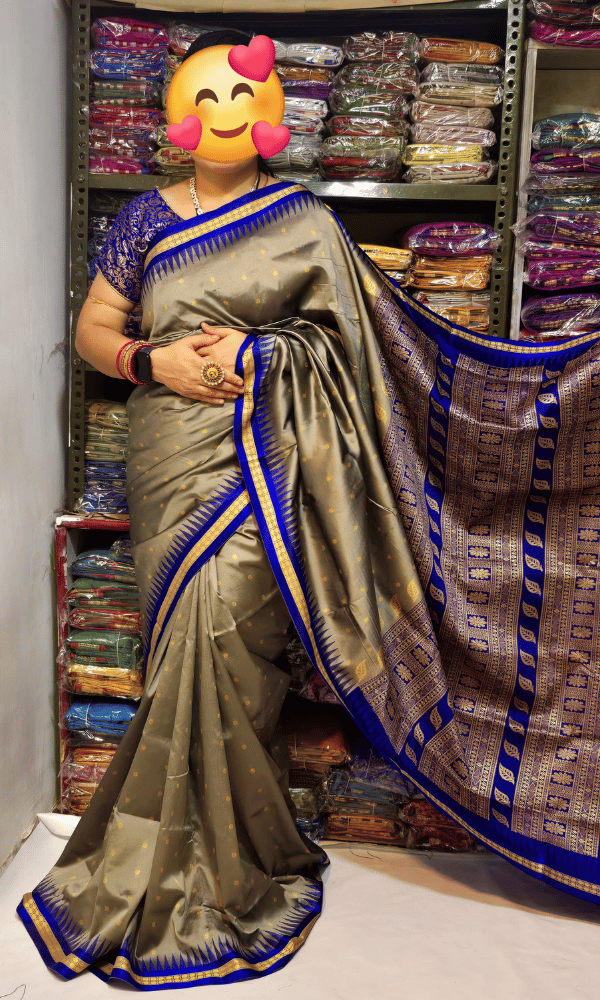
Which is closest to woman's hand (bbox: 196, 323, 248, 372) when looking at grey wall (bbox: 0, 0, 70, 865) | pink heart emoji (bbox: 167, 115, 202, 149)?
pink heart emoji (bbox: 167, 115, 202, 149)

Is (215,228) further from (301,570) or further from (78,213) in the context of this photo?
(301,570)

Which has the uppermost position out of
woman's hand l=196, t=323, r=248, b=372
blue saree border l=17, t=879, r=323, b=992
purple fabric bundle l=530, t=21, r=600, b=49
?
purple fabric bundle l=530, t=21, r=600, b=49

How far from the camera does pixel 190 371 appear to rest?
60.1 inches

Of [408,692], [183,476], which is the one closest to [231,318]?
[183,476]

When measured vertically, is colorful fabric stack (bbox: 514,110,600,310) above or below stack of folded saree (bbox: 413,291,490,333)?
above

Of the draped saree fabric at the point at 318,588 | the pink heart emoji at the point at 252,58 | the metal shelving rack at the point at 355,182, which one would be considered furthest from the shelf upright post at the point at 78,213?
the pink heart emoji at the point at 252,58

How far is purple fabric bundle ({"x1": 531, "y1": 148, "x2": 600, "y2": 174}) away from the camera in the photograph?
1801mm

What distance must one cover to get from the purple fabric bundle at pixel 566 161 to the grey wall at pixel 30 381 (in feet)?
3.74

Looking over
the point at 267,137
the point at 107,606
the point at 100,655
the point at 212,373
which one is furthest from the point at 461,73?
the point at 100,655

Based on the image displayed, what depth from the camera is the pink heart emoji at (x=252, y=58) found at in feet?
4.76

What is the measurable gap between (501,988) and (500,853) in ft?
0.91

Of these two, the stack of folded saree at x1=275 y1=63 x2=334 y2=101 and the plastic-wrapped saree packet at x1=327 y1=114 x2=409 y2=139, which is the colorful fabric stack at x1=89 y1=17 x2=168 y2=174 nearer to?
the stack of folded saree at x1=275 y1=63 x2=334 y2=101

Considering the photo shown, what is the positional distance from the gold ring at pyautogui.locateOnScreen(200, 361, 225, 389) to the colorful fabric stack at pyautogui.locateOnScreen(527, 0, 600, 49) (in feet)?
3.62

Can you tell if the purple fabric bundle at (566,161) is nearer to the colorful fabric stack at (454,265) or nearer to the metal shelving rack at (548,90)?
the metal shelving rack at (548,90)
